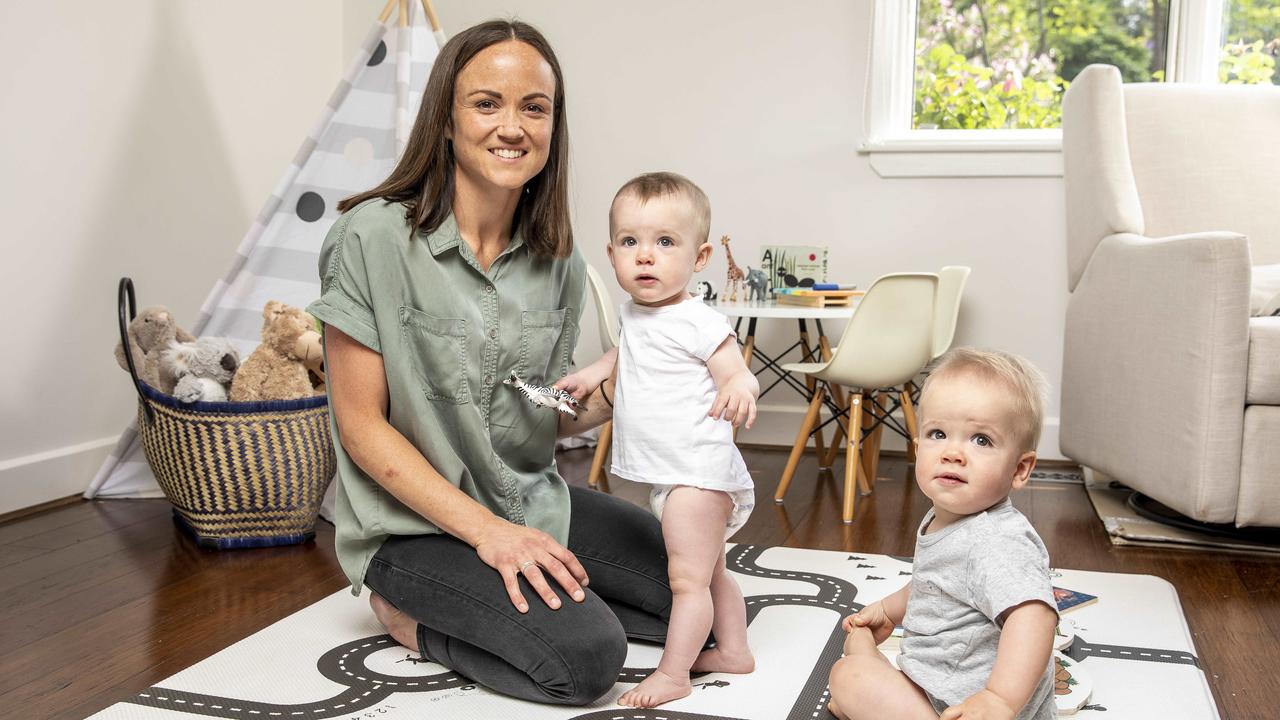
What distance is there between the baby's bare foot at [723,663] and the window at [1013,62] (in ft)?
7.62

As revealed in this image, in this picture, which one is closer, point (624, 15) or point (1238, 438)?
point (1238, 438)

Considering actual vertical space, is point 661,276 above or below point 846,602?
above

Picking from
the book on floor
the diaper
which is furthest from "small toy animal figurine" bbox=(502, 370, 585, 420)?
the book on floor

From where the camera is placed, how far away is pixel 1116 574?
7.18ft

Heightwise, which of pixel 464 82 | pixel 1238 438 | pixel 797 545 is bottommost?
pixel 797 545

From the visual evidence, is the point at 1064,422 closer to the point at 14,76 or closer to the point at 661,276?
the point at 661,276

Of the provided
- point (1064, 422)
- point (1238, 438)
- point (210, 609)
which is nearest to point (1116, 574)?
point (1238, 438)

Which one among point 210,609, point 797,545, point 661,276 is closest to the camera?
point 661,276

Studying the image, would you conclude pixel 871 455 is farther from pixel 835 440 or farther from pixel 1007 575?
pixel 1007 575

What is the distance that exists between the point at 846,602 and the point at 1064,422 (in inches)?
51.3

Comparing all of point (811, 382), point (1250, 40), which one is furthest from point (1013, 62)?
point (811, 382)

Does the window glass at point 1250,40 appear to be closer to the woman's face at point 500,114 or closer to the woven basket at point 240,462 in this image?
the woman's face at point 500,114

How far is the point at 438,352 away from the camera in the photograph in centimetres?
159

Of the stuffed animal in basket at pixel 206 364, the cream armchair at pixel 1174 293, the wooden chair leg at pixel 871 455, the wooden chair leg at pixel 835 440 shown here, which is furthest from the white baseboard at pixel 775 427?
the stuffed animal in basket at pixel 206 364
